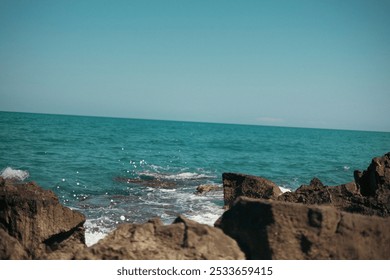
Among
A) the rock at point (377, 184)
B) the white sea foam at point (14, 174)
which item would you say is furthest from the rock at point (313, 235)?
the white sea foam at point (14, 174)

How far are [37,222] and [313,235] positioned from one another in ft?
15.5

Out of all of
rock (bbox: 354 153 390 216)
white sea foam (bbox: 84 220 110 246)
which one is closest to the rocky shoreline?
rock (bbox: 354 153 390 216)

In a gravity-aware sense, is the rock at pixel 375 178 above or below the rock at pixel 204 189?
above

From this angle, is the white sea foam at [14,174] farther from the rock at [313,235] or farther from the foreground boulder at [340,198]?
the rock at [313,235]

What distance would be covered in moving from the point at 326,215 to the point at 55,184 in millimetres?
13278

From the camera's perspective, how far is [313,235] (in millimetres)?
3816

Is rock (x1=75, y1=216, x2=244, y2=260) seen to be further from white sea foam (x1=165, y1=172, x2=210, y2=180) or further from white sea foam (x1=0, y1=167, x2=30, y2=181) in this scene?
white sea foam (x1=165, y1=172, x2=210, y2=180)

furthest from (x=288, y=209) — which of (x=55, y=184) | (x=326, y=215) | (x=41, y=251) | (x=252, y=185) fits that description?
(x=55, y=184)

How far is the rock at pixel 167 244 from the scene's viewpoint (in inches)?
149

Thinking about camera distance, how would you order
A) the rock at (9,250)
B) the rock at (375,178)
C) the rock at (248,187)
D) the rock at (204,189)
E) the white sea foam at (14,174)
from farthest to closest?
the white sea foam at (14,174), the rock at (204,189), the rock at (248,187), the rock at (375,178), the rock at (9,250)

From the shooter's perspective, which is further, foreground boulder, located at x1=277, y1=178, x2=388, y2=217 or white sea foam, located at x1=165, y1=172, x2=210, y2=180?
white sea foam, located at x1=165, y1=172, x2=210, y2=180

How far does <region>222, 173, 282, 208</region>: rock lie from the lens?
399 inches

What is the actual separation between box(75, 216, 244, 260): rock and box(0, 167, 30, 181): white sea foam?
1321 centimetres

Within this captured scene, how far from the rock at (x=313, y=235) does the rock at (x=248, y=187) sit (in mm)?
5849
